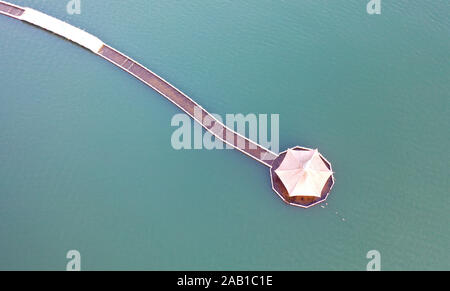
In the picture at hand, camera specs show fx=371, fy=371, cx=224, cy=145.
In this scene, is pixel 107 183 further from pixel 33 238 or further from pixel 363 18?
pixel 363 18

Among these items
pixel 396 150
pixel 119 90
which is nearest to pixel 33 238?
pixel 119 90

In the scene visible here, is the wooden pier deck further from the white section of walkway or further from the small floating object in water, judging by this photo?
the white section of walkway

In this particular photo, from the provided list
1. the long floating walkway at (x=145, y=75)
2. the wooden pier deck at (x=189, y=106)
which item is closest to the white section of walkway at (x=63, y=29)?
the long floating walkway at (x=145, y=75)

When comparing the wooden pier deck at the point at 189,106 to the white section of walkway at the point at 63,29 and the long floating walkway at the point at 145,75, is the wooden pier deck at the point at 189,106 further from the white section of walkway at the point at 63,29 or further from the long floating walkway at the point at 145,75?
the white section of walkway at the point at 63,29

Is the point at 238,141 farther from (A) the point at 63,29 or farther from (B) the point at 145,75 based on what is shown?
(A) the point at 63,29

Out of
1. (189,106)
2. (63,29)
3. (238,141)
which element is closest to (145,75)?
(189,106)

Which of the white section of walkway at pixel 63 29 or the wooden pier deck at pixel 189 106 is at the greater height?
the white section of walkway at pixel 63 29

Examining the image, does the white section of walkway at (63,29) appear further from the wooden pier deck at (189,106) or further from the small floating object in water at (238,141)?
the wooden pier deck at (189,106)

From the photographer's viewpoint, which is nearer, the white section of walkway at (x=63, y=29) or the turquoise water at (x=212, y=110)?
the turquoise water at (x=212, y=110)

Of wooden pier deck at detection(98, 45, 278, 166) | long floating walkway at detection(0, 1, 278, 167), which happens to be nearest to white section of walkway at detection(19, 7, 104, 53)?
long floating walkway at detection(0, 1, 278, 167)
